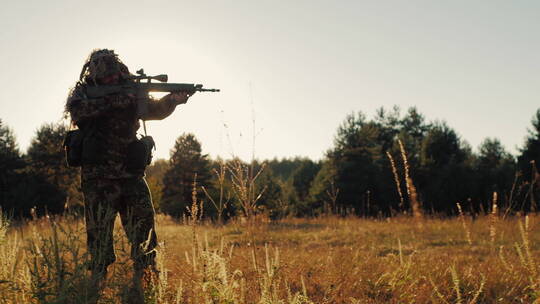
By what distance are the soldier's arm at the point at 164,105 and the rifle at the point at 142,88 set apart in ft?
0.22

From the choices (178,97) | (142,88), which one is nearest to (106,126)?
(142,88)

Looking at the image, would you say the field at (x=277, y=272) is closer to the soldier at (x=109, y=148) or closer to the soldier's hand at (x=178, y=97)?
the soldier at (x=109, y=148)

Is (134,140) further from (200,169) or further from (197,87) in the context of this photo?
(200,169)

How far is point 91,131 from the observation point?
10.5 feet

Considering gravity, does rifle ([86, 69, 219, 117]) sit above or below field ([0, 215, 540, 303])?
above

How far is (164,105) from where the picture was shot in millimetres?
3488

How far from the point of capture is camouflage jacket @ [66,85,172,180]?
10.3 feet

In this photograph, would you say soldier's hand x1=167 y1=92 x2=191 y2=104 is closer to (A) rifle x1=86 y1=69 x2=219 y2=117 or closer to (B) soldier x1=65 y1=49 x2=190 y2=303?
(A) rifle x1=86 y1=69 x2=219 y2=117

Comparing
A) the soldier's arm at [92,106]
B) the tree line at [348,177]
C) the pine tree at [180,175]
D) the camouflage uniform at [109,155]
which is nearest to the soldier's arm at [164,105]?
the camouflage uniform at [109,155]

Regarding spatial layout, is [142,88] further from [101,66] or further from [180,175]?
[180,175]

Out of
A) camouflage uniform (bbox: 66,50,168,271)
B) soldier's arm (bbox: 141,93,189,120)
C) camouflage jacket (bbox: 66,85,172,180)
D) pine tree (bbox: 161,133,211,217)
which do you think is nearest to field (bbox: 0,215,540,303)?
camouflage uniform (bbox: 66,50,168,271)

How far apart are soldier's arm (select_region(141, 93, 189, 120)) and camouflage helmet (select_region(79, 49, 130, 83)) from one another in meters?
0.33

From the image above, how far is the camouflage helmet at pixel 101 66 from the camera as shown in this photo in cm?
331

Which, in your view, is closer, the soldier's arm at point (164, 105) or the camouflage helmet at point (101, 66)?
the camouflage helmet at point (101, 66)
